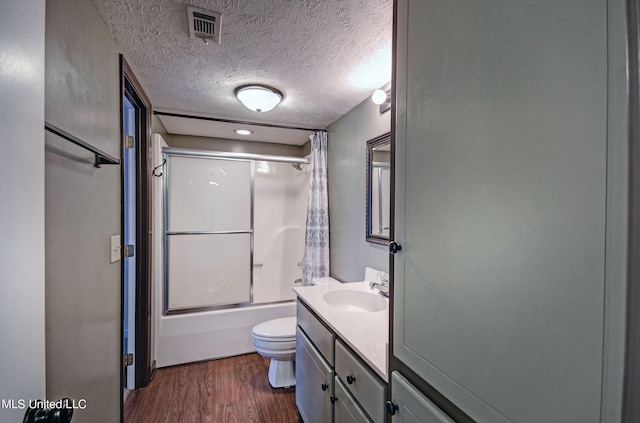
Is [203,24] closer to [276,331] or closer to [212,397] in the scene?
[276,331]

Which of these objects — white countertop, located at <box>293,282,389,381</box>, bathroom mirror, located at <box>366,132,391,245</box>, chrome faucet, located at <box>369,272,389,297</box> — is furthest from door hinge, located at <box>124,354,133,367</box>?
bathroom mirror, located at <box>366,132,391,245</box>

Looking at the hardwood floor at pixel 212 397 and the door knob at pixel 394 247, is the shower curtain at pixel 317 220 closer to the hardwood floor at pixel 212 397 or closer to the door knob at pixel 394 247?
the hardwood floor at pixel 212 397

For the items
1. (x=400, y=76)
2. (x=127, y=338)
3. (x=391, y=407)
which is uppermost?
(x=400, y=76)

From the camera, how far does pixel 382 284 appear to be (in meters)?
1.79

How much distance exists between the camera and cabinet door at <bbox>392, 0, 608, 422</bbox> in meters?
0.45

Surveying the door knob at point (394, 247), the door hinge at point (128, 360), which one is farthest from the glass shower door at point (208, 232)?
the door knob at point (394, 247)

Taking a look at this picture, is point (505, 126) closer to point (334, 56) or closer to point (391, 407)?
point (391, 407)

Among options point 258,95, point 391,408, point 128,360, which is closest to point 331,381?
point 391,408

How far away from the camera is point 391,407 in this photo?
891 millimetres

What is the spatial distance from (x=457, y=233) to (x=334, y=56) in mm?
1281

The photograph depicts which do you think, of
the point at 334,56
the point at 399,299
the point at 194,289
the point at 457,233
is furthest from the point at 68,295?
the point at 194,289

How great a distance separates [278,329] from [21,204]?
1.97 m

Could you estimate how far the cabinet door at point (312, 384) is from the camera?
138cm

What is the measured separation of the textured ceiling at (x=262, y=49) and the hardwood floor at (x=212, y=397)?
89.0 inches
